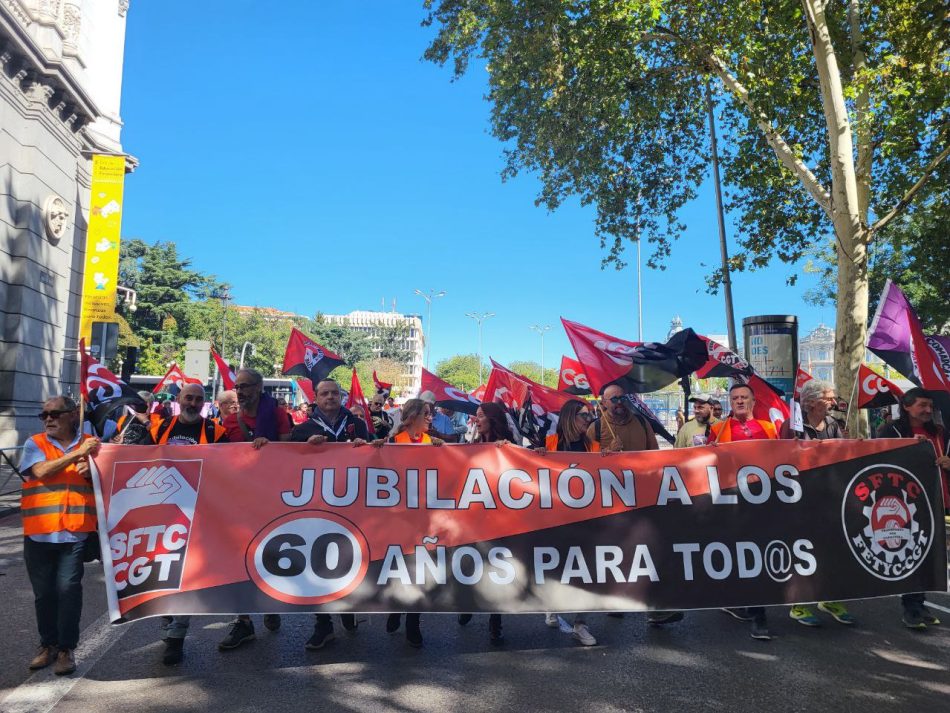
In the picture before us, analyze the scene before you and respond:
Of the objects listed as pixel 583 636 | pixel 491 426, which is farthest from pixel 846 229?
pixel 583 636

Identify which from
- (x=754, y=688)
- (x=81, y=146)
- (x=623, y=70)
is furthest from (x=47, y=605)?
(x=81, y=146)

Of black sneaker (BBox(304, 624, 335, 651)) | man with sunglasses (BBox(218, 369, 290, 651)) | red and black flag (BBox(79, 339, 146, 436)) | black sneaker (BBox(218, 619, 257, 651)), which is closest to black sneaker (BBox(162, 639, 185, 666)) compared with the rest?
black sneaker (BBox(218, 619, 257, 651))

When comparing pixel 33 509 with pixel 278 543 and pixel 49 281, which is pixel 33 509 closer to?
pixel 278 543

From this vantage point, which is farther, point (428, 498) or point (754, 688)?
point (428, 498)

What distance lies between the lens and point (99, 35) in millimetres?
24547

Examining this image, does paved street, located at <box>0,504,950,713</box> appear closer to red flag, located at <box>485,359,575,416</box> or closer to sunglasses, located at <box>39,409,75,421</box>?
sunglasses, located at <box>39,409,75,421</box>

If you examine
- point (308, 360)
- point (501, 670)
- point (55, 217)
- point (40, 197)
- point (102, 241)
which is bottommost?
point (501, 670)

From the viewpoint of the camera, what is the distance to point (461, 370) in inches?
4675

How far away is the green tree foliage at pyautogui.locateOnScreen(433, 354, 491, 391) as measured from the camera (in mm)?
107688

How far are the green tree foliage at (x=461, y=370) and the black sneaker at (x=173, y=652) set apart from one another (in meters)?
98.9

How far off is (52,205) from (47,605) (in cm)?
1746

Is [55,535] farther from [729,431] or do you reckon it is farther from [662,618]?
[729,431]

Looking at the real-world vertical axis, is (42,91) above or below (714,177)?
above

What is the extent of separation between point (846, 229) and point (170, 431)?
11478mm
